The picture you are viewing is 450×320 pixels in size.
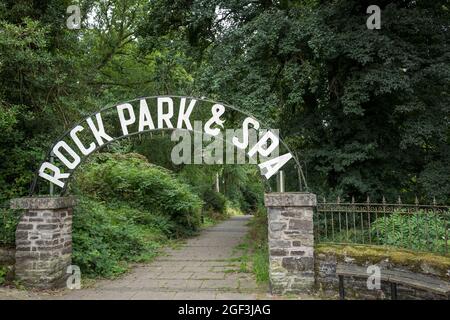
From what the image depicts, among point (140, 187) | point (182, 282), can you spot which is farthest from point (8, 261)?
point (140, 187)

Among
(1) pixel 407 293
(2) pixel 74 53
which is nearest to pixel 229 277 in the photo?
(1) pixel 407 293

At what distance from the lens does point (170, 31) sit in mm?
12383

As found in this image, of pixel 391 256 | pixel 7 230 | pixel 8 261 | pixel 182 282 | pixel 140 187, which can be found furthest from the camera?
pixel 140 187

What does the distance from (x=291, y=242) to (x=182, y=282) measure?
7.59 feet

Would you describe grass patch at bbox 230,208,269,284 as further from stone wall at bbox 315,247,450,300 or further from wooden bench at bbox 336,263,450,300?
wooden bench at bbox 336,263,450,300

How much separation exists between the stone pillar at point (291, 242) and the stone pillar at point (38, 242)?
142 inches

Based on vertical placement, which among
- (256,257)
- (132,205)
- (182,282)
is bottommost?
(182,282)

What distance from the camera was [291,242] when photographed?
619cm

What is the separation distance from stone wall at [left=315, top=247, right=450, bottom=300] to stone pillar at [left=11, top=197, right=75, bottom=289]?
4331 millimetres

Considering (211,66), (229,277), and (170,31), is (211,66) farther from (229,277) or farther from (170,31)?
(229,277)

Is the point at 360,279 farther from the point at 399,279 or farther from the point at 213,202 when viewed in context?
the point at 213,202

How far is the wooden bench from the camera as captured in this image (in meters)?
4.86

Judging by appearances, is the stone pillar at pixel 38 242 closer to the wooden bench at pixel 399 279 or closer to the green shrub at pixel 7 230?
the green shrub at pixel 7 230

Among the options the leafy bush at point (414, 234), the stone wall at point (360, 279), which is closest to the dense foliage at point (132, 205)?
the stone wall at point (360, 279)
